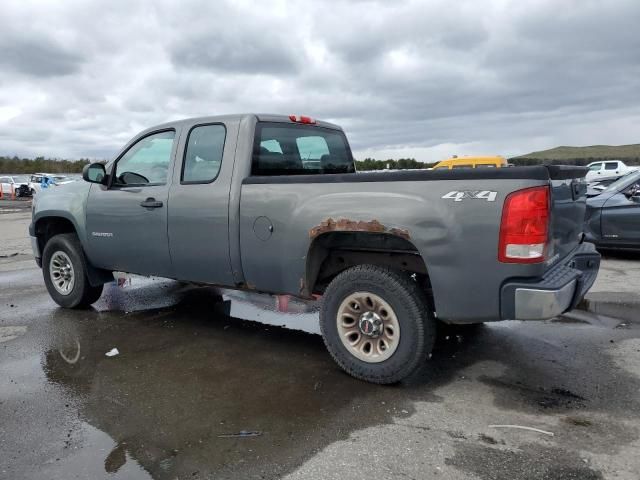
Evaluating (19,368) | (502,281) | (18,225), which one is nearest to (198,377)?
(19,368)

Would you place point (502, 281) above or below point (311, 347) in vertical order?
above

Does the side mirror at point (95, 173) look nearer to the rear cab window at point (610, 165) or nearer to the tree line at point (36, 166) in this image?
the rear cab window at point (610, 165)

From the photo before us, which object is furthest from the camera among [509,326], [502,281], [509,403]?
[509,326]

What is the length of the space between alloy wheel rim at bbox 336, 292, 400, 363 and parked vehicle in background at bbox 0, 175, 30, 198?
129ft

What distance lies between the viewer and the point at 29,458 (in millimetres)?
2910

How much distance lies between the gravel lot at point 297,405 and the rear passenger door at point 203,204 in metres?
0.75

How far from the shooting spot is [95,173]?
17.4 ft

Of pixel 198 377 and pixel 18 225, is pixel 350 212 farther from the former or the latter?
pixel 18 225

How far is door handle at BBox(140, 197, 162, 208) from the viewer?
4828 mm

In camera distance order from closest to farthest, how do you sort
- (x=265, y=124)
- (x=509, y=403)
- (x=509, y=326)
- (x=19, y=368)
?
1. (x=509, y=403)
2. (x=19, y=368)
3. (x=265, y=124)
4. (x=509, y=326)

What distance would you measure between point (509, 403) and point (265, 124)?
9.86ft

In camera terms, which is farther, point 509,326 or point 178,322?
point 178,322

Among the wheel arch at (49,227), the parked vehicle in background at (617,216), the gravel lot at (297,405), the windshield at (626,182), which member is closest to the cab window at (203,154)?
the gravel lot at (297,405)

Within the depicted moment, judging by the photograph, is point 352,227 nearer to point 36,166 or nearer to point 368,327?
point 368,327
